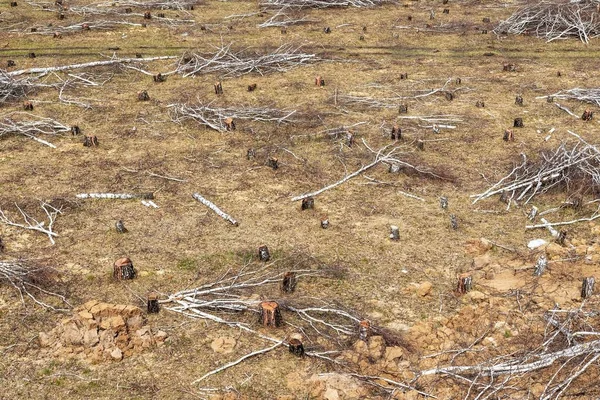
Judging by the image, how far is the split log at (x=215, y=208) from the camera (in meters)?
7.15

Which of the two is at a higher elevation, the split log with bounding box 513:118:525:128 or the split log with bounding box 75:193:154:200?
the split log with bounding box 513:118:525:128

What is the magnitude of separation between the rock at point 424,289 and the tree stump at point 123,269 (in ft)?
8.52

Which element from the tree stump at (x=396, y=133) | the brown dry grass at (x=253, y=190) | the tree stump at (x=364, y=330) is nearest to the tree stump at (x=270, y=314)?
the brown dry grass at (x=253, y=190)

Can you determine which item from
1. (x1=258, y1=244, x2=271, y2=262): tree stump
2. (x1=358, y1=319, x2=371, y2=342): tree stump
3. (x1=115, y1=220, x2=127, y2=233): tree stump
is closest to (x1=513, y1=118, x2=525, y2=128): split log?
(x1=258, y1=244, x2=271, y2=262): tree stump

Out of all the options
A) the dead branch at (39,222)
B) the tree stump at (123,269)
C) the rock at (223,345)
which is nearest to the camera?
the rock at (223,345)

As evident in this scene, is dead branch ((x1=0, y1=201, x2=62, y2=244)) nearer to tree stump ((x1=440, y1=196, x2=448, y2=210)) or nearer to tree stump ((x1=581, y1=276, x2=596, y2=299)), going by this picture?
tree stump ((x1=440, y1=196, x2=448, y2=210))

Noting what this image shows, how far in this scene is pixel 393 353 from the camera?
5.09 metres

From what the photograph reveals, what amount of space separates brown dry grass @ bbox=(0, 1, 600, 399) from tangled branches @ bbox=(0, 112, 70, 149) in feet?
0.95

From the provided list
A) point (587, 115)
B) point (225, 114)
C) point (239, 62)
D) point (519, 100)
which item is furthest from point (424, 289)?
point (239, 62)

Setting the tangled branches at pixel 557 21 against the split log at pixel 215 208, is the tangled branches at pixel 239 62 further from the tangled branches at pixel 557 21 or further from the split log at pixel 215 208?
the tangled branches at pixel 557 21

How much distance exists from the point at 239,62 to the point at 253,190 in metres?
4.92

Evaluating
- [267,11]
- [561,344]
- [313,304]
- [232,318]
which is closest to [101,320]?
[232,318]

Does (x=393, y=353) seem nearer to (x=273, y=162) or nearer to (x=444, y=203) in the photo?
(x=444, y=203)

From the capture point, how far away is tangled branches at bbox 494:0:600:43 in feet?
46.0
